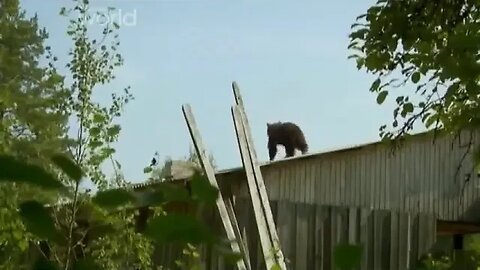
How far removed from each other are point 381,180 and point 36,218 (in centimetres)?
1109

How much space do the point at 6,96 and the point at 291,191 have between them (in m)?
7.01

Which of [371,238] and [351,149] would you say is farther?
[351,149]

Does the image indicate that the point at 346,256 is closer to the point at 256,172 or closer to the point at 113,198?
the point at 113,198

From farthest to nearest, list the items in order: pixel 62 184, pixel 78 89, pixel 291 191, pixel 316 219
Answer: pixel 291 191, pixel 316 219, pixel 78 89, pixel 62 184

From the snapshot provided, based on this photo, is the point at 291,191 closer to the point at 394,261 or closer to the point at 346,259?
the point at 394,261

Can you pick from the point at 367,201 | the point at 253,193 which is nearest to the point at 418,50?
the point at 253,193

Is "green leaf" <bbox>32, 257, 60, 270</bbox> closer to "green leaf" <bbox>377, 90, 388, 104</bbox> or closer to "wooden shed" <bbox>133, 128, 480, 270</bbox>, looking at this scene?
"green leaf" <bbox>377, 90, 388, 104</bbox>

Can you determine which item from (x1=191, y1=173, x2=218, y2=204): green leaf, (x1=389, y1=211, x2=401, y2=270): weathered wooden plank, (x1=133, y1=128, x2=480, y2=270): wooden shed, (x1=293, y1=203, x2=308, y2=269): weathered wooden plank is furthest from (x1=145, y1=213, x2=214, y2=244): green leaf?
(x1=389, y1=211, x2=401, y2=270): weathered wooden plank

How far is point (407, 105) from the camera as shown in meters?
3.57

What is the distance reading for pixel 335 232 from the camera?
7324 mm

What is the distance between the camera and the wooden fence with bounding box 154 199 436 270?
6.82 meters

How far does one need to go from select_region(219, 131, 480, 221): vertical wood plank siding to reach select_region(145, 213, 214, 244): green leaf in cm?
929

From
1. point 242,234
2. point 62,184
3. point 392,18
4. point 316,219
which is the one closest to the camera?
point 62,184

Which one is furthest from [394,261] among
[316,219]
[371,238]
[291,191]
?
[291,191]
